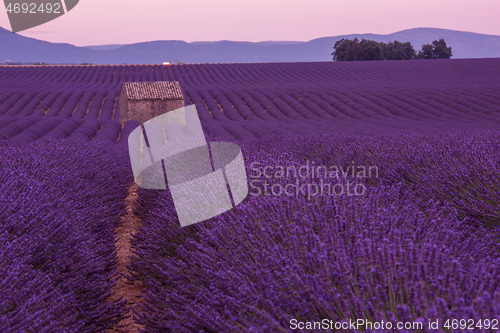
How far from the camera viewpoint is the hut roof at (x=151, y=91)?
14577 millimetres

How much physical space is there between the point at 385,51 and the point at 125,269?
1927 inches

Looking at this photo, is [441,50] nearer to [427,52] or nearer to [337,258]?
[427,52]

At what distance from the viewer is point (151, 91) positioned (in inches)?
591

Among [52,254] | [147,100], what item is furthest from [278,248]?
[147,100]

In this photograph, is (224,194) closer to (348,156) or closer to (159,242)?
(159,242)

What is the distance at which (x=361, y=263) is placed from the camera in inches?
54.8

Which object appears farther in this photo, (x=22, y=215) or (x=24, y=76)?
(x=24, y=76)

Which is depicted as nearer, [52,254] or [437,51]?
[52,254]

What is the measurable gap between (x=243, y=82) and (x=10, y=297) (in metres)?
27.2

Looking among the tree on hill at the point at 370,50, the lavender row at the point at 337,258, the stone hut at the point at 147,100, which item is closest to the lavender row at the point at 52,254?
the lavender row at the point at 337,258

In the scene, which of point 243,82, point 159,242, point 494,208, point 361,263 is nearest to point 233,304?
point 361,263

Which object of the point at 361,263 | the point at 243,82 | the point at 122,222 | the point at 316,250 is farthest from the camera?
the point at 243,82

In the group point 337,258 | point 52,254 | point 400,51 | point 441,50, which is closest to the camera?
point 337,258

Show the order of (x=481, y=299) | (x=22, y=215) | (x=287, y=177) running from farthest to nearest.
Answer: (x=287, y=177), (x=22, y=215), (x=481, y=299)
